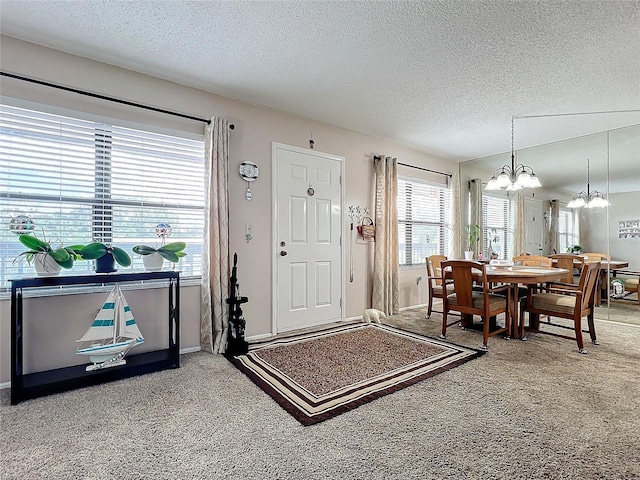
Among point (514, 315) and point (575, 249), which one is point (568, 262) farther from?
point (514, 315)

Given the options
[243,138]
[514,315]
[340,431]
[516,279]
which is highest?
[243,138]

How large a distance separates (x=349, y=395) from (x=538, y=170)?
469 centimetres

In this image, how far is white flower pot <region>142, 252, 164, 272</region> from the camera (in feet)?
9.00

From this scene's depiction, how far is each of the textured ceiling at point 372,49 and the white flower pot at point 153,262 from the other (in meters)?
1.62

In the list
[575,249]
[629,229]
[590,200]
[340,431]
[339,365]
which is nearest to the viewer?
[340,431]

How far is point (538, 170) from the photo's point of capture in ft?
16.5

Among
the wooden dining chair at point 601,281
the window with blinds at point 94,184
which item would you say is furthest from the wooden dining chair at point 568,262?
the window with blinds at point 94,184

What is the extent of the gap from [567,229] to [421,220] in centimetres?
208

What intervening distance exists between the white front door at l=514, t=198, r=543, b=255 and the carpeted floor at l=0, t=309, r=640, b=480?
290cm

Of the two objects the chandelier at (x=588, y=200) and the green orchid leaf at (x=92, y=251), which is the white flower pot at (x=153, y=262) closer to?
the green orchid leaf at (x=92, y=251)

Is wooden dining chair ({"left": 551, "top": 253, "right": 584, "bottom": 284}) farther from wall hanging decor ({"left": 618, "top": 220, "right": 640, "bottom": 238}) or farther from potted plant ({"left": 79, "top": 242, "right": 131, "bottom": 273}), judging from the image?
potted plant ({"left": 79, "top": 242, "right": 131, "bottom": 273})

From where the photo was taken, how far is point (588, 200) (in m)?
4.63

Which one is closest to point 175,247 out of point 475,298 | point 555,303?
point 475,298

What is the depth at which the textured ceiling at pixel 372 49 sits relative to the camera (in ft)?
7.00
